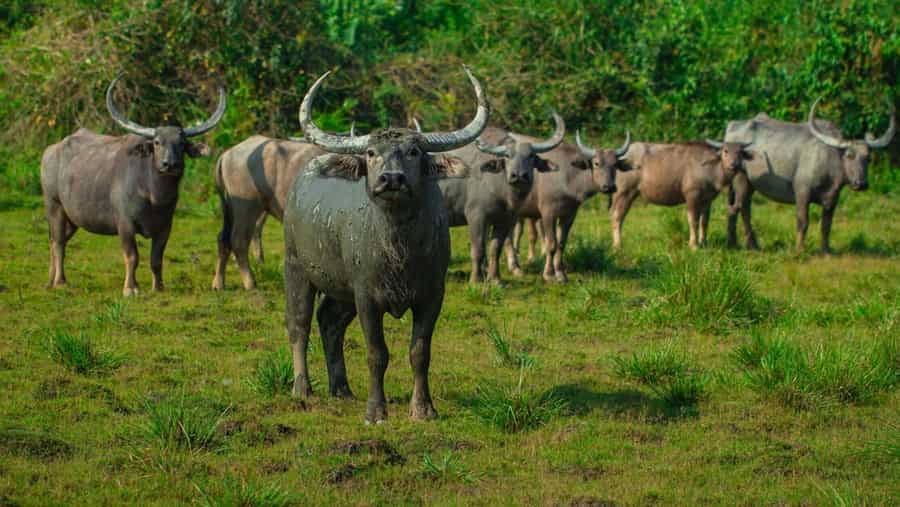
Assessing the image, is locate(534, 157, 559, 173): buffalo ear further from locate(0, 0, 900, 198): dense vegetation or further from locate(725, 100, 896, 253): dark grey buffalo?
locate(0, 0, 900, 198): dense vegetation

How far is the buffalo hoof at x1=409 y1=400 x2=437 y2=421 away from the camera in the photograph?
7.12 metres

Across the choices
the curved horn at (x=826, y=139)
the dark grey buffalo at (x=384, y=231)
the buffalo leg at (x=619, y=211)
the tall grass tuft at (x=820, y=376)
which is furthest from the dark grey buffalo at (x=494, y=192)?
the dark grey buffalo at (x=384, y=231)

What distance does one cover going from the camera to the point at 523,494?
5.87 m

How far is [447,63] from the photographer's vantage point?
21016 mm

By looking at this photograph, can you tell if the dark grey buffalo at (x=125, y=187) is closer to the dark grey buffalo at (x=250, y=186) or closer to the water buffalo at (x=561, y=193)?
the dark grey buffalo at (x=250, y=186)

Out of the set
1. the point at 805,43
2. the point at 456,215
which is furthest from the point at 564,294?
the point at 805,43

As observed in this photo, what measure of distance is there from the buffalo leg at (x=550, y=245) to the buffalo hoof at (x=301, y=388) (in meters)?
5.60

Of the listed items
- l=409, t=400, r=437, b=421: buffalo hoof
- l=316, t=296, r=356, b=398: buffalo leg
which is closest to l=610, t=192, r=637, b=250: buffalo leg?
l=316, t=296, r=356, b=398: buffalo leg

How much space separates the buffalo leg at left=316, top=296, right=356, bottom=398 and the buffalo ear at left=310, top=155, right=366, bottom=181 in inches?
45.7

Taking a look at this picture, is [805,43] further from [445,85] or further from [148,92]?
[148,92]

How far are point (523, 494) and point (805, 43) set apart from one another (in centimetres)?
1638

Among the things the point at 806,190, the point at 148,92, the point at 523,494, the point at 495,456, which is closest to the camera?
the point at 523,494

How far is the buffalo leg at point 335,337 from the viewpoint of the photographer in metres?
7.79

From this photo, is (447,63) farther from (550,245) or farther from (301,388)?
(301,388)
